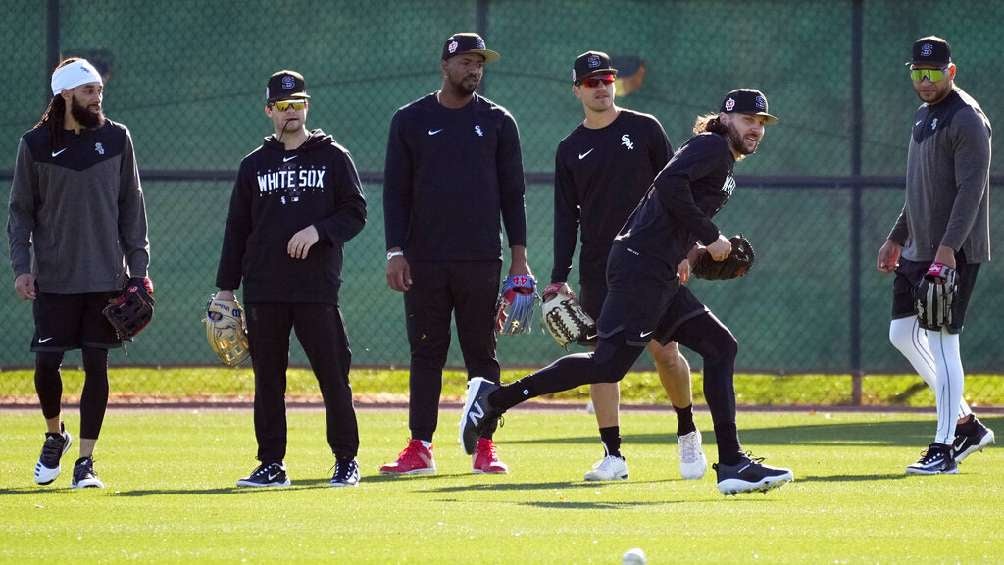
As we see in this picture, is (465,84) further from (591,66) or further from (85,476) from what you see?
(85,476)

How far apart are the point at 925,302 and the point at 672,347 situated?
4.49 ft

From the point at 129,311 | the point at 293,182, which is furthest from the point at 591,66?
the point at 129,311

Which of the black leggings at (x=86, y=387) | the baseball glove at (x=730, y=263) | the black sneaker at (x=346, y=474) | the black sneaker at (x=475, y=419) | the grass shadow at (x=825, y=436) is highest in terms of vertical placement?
the baseball glove at (x=730, y=263)

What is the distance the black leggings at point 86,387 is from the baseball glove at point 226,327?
0.57 m

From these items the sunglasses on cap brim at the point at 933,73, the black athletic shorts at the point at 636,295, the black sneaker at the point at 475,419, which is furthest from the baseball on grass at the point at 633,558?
the sunglasses on cap brim at the point at 933,73

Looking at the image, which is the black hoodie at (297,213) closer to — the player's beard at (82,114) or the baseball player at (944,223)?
the player's beard at (82,114)

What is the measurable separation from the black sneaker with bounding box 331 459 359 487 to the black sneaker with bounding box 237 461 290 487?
0.25m

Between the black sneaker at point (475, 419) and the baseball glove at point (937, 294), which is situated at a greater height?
the baseball glove at point (937, 294)

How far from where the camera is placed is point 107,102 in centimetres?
1535

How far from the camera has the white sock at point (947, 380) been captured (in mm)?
9695

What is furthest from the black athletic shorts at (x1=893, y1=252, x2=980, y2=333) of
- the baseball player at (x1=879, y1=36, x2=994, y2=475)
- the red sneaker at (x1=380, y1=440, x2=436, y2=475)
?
the red sneaker at (x1=380, y1=440, x2=436, y2=475)

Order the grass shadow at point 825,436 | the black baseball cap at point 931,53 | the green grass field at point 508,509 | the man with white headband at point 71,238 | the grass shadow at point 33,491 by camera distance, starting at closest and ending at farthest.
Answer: the green grass field at point 508,509
the grass shadow at point 33,491
the man with white headband at point 71,238
the black baseball cap at point 931,53
the grass shadow at point 825,436

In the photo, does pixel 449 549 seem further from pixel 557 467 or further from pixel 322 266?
pixel 557 467

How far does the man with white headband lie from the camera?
358 inches
